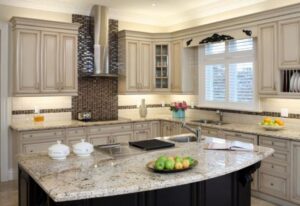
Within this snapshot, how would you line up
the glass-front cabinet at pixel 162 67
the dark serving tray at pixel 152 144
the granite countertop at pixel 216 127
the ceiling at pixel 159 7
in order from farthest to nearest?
the glass-front cabinet at pixel 162 67 → the ceiling at pixel 159 7 → the granite countertop at pixel 216 127 → the dark serving tray at pixel 152 144

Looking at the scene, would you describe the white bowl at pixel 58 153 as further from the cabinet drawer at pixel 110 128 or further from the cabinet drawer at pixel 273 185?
the cabinet drawer at pixel 273 185

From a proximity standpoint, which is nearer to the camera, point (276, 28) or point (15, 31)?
point (276, 28)

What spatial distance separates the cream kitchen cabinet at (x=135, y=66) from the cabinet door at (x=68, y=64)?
1041 millimetres

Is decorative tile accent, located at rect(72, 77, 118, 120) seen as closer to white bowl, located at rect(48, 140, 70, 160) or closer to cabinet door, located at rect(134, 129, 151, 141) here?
cabinet door, located at rect(134, 129, 151, 141)

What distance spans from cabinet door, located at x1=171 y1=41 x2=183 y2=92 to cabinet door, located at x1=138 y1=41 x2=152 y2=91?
1.54 ft

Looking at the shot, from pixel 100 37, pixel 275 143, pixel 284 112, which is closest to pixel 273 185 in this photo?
pixel 275 143

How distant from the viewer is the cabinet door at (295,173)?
3678 millimetres

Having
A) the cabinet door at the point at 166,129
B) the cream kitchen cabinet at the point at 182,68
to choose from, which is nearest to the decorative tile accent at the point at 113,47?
the cream kitchen cabinet at the point at 182,68

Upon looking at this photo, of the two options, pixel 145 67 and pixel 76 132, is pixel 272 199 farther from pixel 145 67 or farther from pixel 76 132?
pixel 145 67

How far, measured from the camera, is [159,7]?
588cm

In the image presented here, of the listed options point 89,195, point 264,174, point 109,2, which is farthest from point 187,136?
point 109,2

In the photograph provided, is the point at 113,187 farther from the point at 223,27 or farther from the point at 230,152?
the point at 223,27

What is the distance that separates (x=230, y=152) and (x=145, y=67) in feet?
11.5

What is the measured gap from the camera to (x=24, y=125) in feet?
15.8
